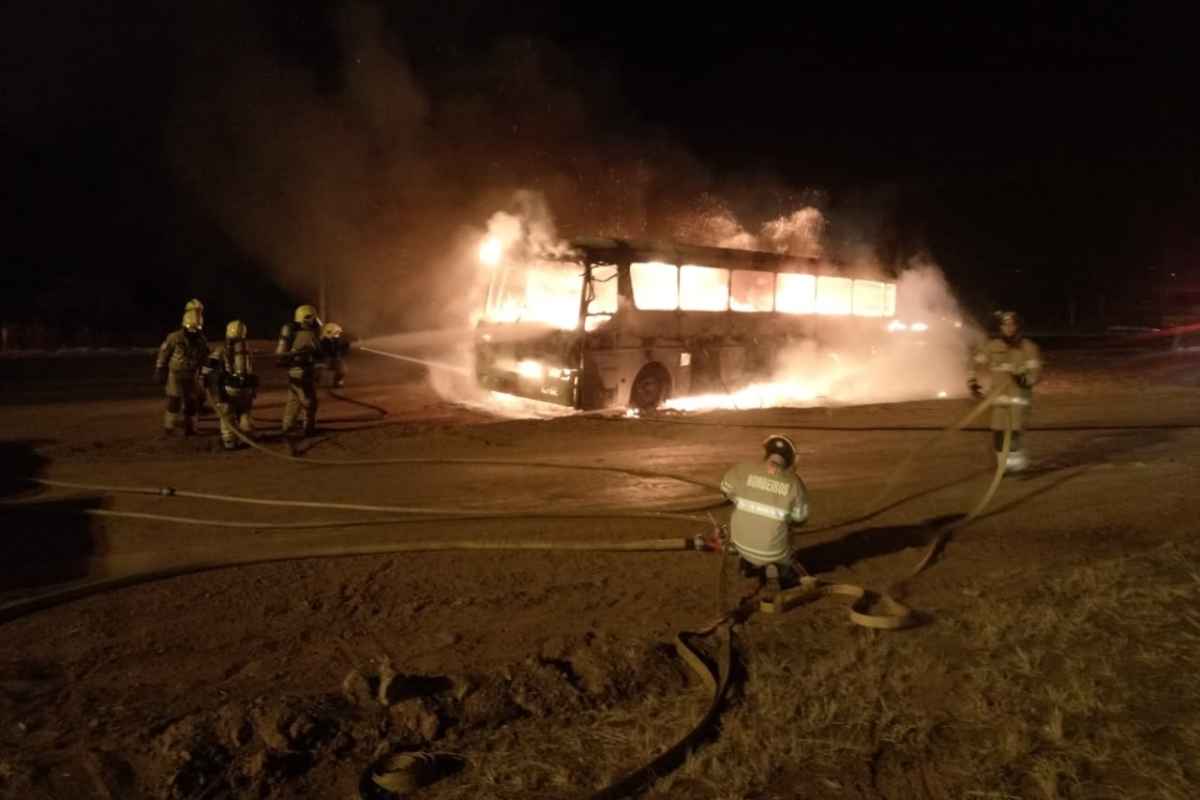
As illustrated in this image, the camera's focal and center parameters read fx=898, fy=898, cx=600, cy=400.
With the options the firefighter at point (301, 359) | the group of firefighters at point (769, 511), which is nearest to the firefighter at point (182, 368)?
the firefighter at point (301, 359)

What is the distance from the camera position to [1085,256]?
59.8m

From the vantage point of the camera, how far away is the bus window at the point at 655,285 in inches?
531

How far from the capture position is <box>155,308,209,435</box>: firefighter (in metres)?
10.7

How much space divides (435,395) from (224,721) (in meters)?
13.0

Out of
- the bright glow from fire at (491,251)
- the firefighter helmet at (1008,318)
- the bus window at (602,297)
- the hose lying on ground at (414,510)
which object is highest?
the bright glow from fire at (491,251)

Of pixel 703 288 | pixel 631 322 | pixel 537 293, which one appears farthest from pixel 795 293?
pixel 537 293

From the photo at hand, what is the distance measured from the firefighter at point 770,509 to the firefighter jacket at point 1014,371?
14.3 ft

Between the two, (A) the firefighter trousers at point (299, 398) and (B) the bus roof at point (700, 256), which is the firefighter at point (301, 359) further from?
(B) the bus roof at point (700, 256)

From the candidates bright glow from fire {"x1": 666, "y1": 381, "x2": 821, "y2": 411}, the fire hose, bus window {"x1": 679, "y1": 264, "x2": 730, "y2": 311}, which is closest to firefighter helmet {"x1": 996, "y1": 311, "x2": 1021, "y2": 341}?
the fire hose

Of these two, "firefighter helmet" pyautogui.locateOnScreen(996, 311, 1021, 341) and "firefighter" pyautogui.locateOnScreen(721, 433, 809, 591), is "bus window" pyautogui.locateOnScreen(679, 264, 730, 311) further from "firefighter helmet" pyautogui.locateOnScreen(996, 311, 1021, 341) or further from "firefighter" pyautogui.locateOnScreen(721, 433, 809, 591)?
"firefighter" pyautogui.locateOnScreen(721, 433, 809, 591)

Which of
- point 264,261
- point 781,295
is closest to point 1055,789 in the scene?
point 781,295

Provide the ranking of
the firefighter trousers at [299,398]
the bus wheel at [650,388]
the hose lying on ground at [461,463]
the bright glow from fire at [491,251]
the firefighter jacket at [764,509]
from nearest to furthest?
1. the firefighter jacket at [764,509]
2. the hose lying on ground at [461,463]
3. the firefighter trousers at [299,398]
4. the bus wheel at [650,388]
5. the bright glow from fire at [491,251]

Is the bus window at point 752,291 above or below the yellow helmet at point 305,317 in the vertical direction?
above

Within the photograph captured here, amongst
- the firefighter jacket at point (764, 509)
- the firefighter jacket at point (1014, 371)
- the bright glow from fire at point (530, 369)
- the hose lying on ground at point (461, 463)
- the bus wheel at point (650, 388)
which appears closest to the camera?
the firefighter jacket at point (764, 509)
